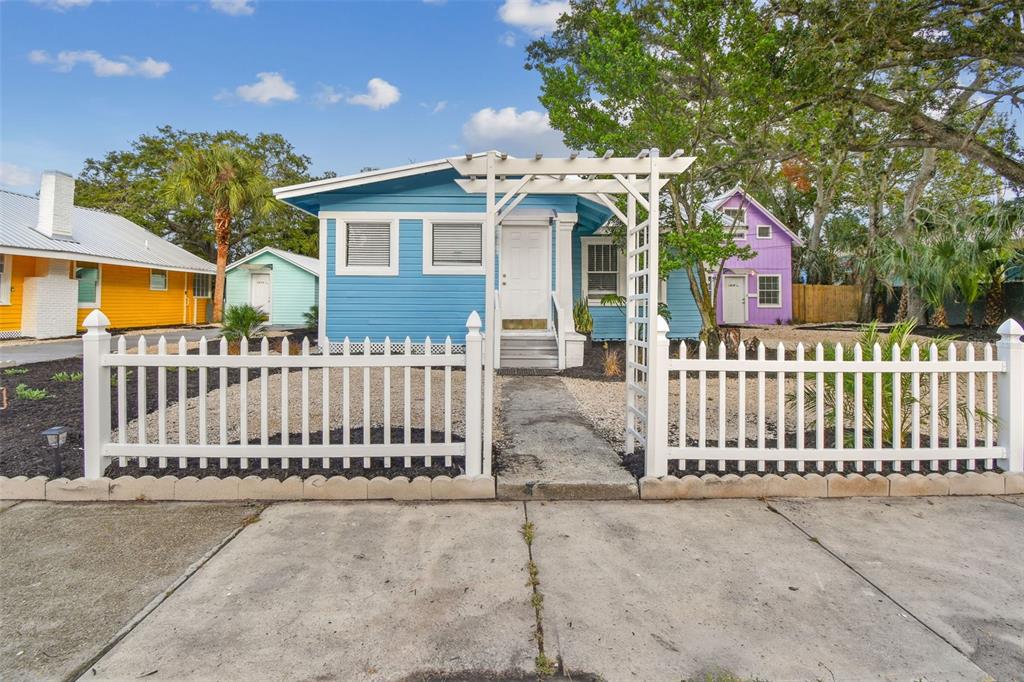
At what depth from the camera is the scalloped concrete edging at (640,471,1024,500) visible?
3.32m

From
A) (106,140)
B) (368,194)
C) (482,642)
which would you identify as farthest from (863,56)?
(106,140)

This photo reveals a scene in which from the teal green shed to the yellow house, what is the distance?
2955mm

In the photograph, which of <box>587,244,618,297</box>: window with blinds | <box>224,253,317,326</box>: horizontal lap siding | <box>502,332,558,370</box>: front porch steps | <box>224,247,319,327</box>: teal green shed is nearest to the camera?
<box>502,332,558,370</box>: front porch steps

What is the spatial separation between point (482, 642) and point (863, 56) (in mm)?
9337

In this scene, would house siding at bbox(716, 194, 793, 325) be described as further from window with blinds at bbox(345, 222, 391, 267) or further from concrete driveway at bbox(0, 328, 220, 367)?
concrete driveway at bbox(0, 328, 220, 367)

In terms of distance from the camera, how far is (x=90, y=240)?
1495 cm

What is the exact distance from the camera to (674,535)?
277cm

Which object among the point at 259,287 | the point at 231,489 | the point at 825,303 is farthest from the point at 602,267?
the point at 259,287

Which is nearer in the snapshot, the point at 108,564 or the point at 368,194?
the point at 108,564

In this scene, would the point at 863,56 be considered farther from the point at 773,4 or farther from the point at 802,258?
the point at 802,258

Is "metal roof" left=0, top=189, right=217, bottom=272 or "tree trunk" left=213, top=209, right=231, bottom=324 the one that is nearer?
"metal roof" left=0, top=189, right=217, bottom=272

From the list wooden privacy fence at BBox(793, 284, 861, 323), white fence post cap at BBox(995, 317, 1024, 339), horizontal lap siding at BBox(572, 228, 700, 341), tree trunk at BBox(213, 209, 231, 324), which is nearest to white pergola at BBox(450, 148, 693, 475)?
white fence post cap at BBox(995, 317, 1024, 339)

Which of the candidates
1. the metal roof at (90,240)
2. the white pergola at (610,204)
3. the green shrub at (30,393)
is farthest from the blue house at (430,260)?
the metal roof at (90,240)

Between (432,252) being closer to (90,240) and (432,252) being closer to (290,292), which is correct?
(90,240)
